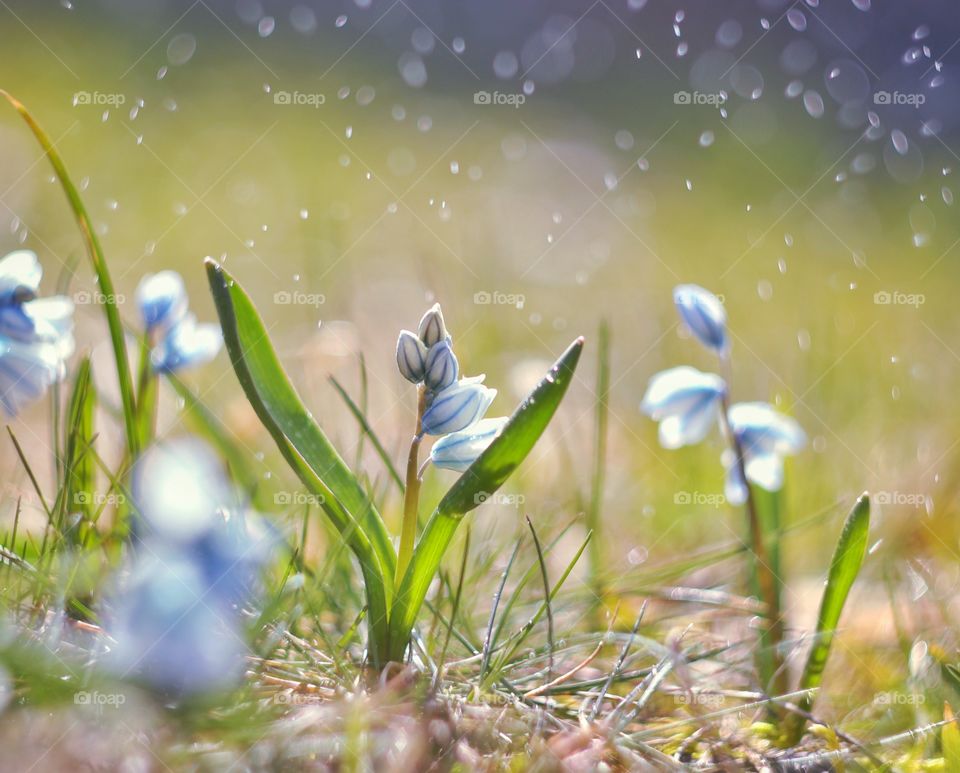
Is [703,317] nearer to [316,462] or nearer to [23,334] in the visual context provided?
[316,462]

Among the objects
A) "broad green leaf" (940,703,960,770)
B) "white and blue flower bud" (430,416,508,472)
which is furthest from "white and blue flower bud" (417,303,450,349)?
"broad green leaf" (940,703,960,770)

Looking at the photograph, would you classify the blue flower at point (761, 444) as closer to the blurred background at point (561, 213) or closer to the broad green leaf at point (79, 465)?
the blurred background at point (561, 213)

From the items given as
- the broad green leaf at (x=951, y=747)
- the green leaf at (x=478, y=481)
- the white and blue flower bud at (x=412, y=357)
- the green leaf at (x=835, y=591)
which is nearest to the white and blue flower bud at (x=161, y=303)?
the white and blue flower bud at (x=412, y=357)

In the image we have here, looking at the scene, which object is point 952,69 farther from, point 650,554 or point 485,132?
point 650,554

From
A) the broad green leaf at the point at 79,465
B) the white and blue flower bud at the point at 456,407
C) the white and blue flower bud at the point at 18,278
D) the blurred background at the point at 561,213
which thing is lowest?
the broad green leaf at the point at 79,465

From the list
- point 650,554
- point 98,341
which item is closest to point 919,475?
point 650,554

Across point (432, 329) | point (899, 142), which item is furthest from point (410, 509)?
point (899, 142)
